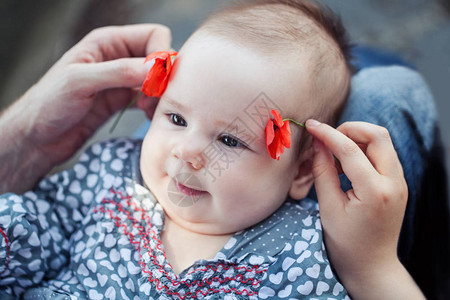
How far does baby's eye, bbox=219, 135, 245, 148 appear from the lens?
3.16 feet

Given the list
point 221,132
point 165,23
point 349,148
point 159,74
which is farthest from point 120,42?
point 165,23

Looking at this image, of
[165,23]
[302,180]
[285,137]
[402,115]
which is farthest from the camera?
[165,23]

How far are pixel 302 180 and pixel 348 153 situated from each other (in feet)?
0.64

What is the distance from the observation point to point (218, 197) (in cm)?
97

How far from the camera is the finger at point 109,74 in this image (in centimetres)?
111

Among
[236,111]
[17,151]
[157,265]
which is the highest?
[236,111]

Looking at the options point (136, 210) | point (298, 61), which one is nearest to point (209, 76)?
point (298, 61)

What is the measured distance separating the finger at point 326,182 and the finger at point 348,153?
0.15 ft

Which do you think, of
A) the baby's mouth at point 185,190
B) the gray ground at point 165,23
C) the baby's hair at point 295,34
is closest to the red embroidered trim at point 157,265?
the baby's mouth at point 185,190

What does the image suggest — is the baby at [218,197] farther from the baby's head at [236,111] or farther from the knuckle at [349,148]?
the knuckle at [349,148]

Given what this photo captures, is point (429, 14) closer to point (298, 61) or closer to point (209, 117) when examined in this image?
point (298, 61)

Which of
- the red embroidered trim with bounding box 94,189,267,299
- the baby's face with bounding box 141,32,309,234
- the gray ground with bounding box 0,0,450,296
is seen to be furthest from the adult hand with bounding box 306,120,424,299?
the gray ground with bounding box 0,0,450,296

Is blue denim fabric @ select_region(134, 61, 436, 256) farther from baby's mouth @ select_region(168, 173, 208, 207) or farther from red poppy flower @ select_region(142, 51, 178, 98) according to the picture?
red poppy flower @ select_region(142, 51, 178, 98)

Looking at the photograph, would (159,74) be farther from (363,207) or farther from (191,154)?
(363,207)
